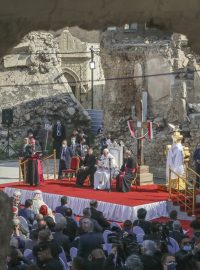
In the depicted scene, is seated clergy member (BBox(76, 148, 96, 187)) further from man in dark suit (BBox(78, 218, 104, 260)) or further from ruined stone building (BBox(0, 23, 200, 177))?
man in dark suit (BBox(78, 218, 104, 260))

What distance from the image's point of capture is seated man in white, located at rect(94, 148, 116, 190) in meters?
18.2

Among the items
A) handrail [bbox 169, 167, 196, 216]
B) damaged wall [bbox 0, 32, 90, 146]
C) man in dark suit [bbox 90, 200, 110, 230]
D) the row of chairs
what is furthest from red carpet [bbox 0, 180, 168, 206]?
damaged wall [bbox 0, 32, 90, 146]

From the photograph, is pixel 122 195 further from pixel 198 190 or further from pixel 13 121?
pixel 13 121

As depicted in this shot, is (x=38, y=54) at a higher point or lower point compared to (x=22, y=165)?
higher

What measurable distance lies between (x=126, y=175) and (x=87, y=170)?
1.36m

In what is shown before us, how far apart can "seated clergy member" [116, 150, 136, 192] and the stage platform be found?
0.73ft

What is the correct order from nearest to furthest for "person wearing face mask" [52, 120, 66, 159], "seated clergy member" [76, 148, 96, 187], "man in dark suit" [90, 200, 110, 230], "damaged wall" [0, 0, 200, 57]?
1. "damaged wall" [0, 0, 200, 57]
2. "man in dark suit" [90, 200, 110, 230]
3. "seated clergy member" [76, 148, 96, 187]
4. "person wearing face mask" [52, 120, 66, 159]

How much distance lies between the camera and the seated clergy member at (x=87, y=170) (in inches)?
736

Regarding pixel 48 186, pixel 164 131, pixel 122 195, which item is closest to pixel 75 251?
pixel 122 195

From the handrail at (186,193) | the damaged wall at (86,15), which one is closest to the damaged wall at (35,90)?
the handrail at (186,193)

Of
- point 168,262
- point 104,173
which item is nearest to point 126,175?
point 104,173

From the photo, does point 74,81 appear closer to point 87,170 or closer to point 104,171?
point 87,170

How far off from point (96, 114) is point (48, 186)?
1262 centimetres

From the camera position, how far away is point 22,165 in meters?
19.6
